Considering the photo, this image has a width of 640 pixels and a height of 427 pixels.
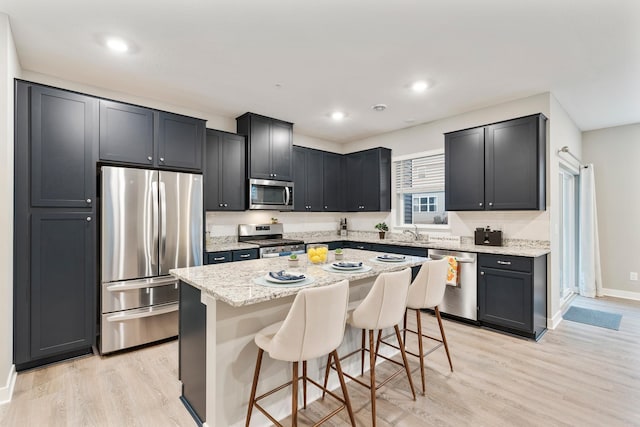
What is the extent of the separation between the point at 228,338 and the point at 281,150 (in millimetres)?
3484

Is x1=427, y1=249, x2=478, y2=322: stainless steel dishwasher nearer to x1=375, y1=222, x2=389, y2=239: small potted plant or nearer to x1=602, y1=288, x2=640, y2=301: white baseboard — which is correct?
x1=375, y1=222, x2=389, y2=239: small potted plant

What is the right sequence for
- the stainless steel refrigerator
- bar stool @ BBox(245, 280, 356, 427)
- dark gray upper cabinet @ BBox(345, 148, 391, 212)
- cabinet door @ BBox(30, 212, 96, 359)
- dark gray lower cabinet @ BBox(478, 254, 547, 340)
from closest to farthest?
1. bar stool @ BBox(245, 280, 356, 427)
2. cabinet door @ BBox(30, 212, 96, 359)
3. the stainless steel refrigerator
4. dark gray lower cabinet @ BBox(478, 254, 547, 340)
5. dark gray upper cabinet @ BBox(345, 148, 391, 212)

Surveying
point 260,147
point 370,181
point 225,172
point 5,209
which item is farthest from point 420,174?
point 5,209

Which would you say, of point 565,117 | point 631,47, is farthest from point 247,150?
point 565,117

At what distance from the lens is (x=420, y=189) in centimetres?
511

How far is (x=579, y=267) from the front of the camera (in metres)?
5.36

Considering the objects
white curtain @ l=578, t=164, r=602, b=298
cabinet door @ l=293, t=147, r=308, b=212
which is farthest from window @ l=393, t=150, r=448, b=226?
white curtain @ l=578, t=164, r=602, b=298

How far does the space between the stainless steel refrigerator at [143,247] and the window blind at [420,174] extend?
3.36 meters

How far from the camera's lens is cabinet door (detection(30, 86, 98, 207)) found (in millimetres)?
2766

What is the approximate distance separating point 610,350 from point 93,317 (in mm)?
5143

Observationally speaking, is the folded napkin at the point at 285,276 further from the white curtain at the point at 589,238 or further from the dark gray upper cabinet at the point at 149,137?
the white curtain at the point at 589,238

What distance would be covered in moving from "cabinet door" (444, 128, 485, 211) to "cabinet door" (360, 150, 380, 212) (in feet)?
4.12

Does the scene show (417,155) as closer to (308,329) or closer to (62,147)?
(308,329)

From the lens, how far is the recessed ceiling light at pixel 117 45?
2615 mm
